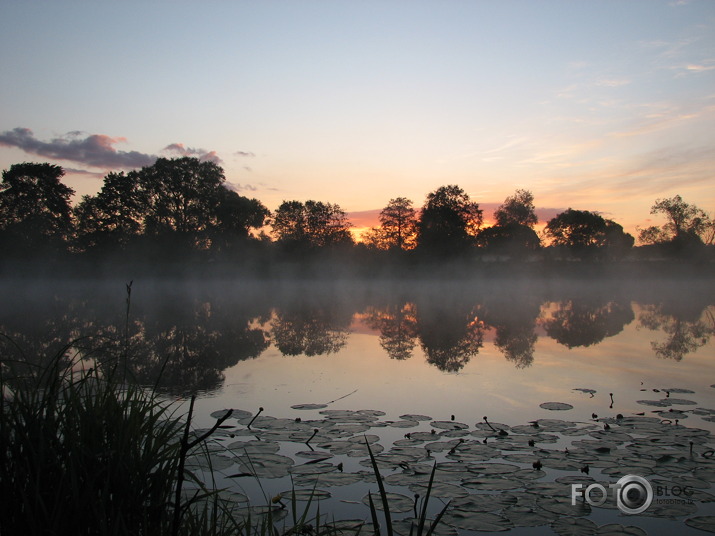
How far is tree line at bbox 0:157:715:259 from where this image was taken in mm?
44000

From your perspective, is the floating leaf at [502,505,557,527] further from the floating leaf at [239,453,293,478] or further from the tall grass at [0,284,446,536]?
the floating leaf at [239,453,293,478]

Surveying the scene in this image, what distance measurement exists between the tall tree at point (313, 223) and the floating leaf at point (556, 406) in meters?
47.8

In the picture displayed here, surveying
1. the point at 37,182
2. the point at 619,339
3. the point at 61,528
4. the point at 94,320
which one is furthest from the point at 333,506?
the point at 37,182

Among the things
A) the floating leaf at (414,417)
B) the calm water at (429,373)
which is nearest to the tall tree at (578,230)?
the calm water at (429,373)

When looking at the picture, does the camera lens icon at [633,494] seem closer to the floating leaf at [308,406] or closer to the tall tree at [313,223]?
the floating leaf at [308,406]

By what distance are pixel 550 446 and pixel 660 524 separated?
1428 millimetres

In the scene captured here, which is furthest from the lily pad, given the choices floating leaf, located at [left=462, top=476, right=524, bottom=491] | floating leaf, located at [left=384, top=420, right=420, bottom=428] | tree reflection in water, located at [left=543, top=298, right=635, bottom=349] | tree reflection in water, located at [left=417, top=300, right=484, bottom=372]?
tree reflection in water, located at [left=543, top=298, right=635, bottom=349]

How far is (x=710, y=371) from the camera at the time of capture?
8.13 metres

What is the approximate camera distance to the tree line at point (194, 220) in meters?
44.0

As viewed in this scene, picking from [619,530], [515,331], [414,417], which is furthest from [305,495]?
[515,331]

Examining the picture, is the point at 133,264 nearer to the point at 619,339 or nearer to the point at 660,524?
the point at 619,339

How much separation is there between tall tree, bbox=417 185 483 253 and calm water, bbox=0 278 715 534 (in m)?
33.6

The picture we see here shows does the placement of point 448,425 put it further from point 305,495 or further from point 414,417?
point 305,495

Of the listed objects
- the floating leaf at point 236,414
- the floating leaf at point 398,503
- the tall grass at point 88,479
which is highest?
the tall grass at point 88,479
